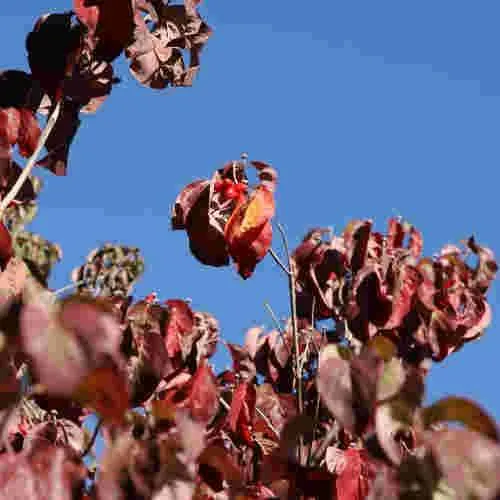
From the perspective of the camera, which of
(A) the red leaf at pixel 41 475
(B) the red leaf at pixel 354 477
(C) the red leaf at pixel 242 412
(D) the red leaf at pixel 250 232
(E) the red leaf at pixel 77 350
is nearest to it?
(E) the red leaf at pixel 77 350

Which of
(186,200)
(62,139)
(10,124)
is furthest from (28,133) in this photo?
(186,200)

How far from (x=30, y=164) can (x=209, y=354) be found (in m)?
1.24

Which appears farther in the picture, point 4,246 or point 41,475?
point 4,246

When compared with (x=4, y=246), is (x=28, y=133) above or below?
above

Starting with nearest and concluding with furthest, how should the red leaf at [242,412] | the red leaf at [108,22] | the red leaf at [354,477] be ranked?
the red leaf at [354,477] < the red leaf at [108,22] < the red leaf at [242,412]

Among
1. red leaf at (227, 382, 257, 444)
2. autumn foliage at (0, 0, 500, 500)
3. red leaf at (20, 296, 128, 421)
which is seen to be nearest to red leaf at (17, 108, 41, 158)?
autumn foliage at (0, 0, 500, 500)

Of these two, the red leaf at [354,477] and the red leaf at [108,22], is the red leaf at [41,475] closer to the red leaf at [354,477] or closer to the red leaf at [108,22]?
the red leaf at [354,477]

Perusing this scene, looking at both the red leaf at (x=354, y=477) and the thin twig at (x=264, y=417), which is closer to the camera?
the red leaf at (x=354, y=477)

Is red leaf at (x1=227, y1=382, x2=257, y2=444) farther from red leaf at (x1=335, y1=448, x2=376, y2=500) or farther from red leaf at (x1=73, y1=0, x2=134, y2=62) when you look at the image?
red leaf at (x1=73, y1=0, x2=134, y2=62)

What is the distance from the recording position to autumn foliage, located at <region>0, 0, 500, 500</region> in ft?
2.82

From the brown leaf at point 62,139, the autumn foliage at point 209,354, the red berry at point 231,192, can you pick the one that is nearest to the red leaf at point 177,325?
the autumn foliage at point 209,354

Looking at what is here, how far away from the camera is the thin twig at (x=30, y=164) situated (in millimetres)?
1688

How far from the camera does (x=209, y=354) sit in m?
2.89

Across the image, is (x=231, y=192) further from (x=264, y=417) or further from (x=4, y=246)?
(x=4, y=246)
